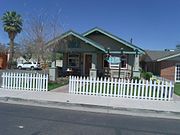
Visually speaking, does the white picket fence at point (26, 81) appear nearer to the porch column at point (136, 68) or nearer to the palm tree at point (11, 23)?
the porch column at point (136, 68)

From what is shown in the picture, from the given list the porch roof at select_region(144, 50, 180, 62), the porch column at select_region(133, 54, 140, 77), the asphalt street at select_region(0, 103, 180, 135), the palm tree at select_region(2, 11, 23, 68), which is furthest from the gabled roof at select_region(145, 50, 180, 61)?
the palm tree at select_region(2, 11, 23, 68)

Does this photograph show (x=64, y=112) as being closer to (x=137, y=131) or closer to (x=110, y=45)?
(x=137, y=131)

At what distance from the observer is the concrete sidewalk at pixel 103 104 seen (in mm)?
9397

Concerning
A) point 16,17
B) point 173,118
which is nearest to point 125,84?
point 173,118

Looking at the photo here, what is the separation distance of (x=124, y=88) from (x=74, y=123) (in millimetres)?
5327

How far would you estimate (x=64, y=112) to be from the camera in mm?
8852

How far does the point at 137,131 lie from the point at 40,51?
15313 mm

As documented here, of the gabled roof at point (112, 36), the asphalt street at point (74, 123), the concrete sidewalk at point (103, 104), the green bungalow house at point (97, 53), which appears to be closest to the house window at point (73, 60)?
the green bungalow house at point (97, 53)

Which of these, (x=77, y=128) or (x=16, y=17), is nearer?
(x=77, y=128)

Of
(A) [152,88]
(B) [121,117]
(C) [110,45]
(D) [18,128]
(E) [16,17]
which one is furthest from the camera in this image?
(E) [16,17]

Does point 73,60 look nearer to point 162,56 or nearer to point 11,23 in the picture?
point 162,56

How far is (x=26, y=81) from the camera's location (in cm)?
1345

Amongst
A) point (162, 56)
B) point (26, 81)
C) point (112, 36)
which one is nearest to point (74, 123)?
point (26, 81)

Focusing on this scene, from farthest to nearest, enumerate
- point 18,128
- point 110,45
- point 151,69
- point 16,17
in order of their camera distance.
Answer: point 16,17 < point 151,69 < point 110,45 < point 18,128
